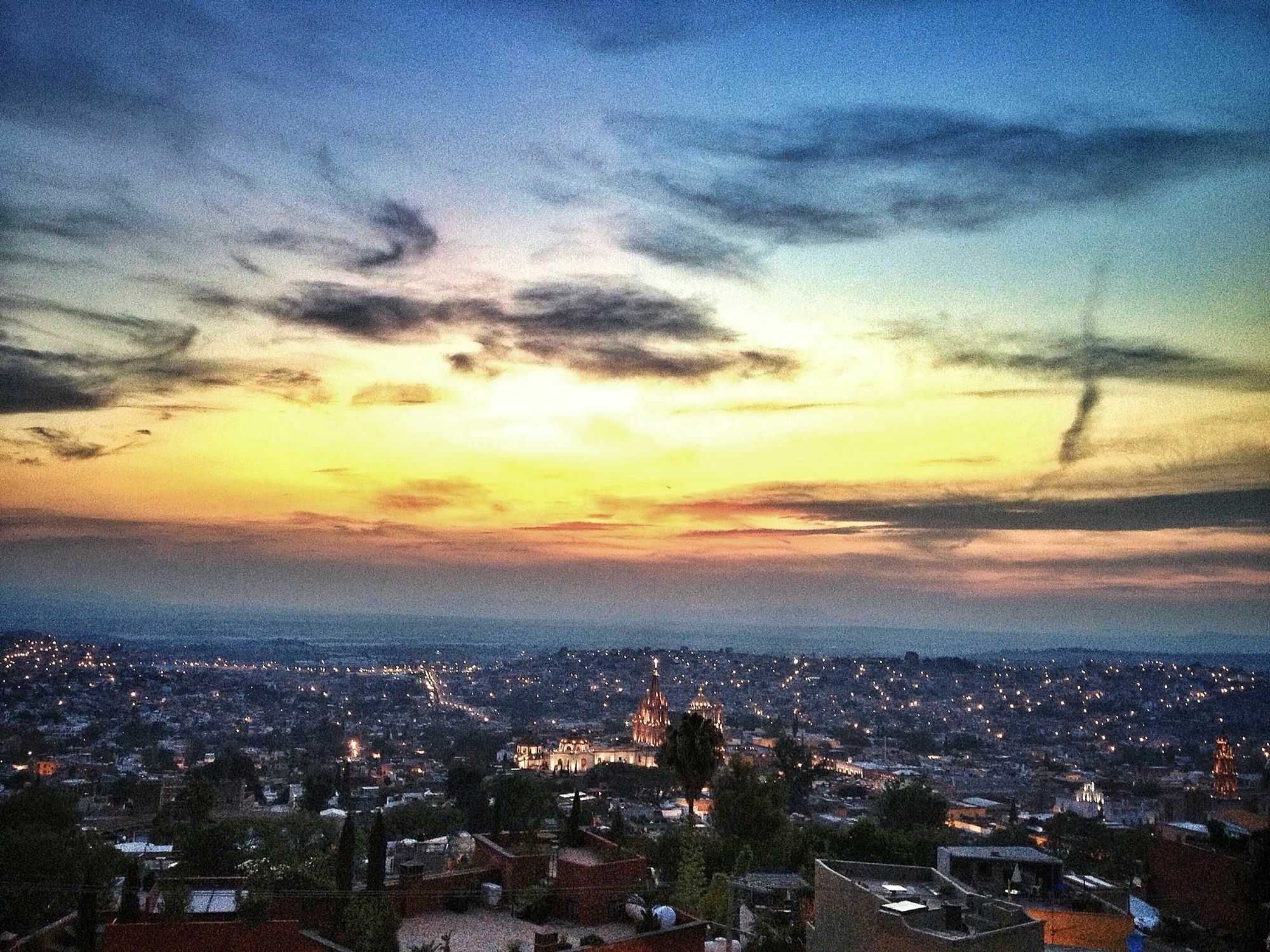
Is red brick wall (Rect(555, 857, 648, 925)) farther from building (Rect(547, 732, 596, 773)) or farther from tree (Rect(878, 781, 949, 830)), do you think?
building (Rect(547, 732, 596, 773))

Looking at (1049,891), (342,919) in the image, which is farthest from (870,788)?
(342,919)

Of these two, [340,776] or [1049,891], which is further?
[340,776]

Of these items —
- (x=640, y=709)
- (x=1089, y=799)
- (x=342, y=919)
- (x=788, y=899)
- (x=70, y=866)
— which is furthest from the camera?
(x=640, y=709)

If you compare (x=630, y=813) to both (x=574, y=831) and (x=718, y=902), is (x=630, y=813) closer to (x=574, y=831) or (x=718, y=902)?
(x=718, y=902)

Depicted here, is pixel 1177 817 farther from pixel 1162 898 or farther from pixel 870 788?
pixel 1162 898

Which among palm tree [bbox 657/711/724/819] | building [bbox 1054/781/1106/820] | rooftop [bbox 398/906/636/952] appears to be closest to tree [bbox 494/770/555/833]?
palm tree [bbox 657/711/724/819]
